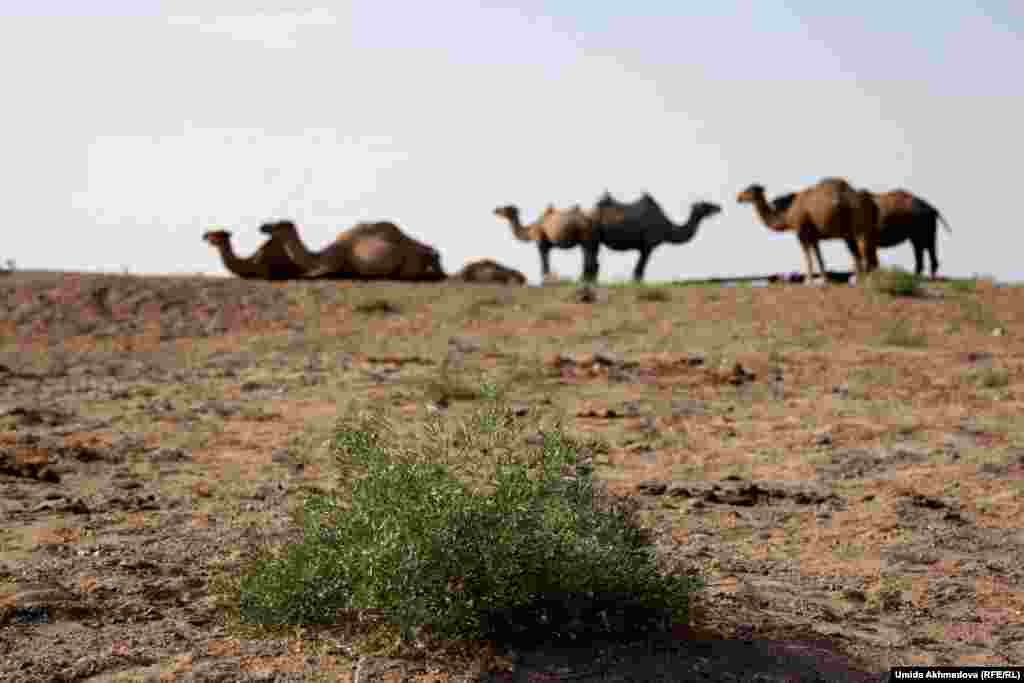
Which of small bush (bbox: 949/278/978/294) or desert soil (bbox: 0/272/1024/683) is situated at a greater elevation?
small bush (bbox: 949/278/978/294)

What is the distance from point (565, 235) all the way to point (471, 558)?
21.6 meters

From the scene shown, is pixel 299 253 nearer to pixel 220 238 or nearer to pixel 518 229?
pixel 220 238

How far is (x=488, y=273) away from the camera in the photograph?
2388 centimetres

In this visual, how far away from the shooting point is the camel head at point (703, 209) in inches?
1077

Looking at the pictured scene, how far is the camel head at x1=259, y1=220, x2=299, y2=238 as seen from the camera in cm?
2242

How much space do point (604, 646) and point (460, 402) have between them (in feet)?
23.4

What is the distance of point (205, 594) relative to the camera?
5754mm

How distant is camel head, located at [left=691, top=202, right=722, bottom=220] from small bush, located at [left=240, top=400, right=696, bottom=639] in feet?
73.7

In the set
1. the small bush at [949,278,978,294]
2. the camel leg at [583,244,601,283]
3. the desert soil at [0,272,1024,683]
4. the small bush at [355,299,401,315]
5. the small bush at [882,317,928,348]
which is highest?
the camel leg at [583,244,601,283]

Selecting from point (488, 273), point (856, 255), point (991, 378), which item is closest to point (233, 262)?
point (488, 273)

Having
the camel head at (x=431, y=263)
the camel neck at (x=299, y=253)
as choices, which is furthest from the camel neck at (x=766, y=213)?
the camel neck at (x=299, y=253)

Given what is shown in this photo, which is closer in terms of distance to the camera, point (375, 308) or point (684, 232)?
point (375, 308)

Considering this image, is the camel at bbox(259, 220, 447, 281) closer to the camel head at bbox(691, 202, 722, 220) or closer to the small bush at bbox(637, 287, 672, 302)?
the small bush at bbox(637, 287, 672, 302)

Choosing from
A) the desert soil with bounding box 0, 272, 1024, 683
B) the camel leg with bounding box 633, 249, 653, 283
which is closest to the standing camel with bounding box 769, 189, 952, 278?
the camel leg with bounding box 633, 249, 653, 283
